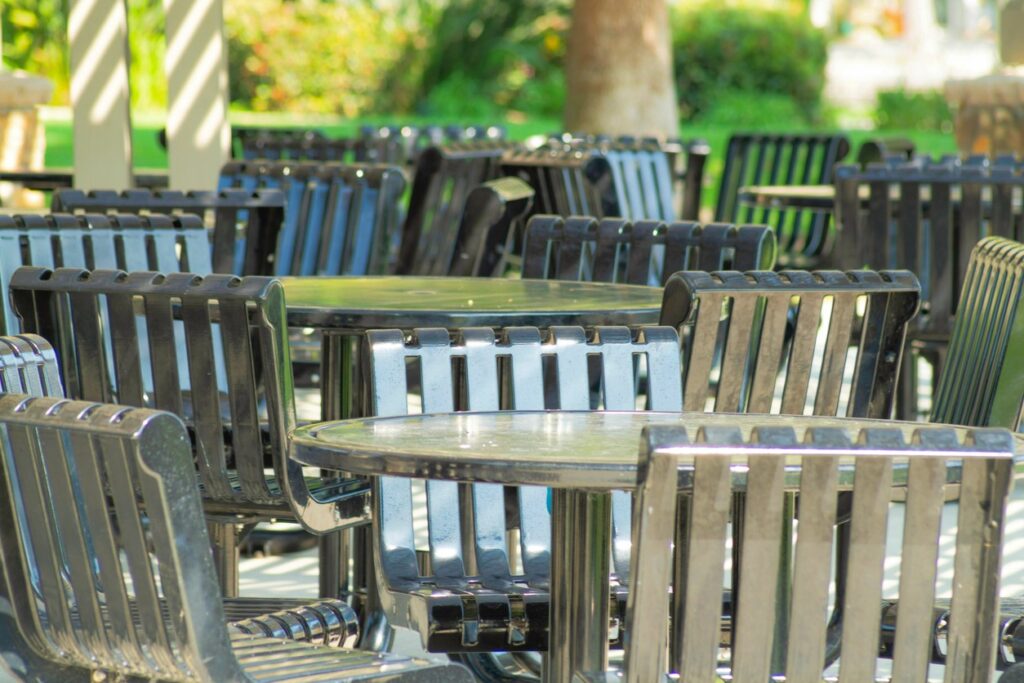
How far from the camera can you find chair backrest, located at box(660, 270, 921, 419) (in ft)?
11.7

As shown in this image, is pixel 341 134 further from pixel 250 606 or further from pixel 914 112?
pixel 250 606

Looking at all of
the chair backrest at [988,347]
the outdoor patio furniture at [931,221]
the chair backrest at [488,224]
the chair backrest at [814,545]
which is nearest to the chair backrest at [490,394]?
the chair backrest at [988,347]

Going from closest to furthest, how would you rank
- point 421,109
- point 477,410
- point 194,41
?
point 477,410, point 194,41, point 421,109

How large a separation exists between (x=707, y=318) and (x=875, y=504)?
153 centimetres

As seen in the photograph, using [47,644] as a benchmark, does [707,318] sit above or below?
above

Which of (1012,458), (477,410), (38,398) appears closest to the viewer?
(1012,458)

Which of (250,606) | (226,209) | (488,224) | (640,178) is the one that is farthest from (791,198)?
(250,606)

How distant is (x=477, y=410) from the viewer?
3.14m

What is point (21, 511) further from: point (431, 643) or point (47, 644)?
point (431, 643)

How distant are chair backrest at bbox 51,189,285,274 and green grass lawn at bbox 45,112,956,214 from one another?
497 inches

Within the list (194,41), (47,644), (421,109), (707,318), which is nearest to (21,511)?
(47,644)

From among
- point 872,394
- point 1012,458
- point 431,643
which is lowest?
point 431,643

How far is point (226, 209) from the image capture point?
5238 mm

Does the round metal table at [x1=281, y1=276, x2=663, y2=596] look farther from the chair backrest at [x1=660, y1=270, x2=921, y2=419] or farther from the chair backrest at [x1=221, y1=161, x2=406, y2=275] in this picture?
the chair backrest at [x1=221, y1=161, x2=406, y2=275]
